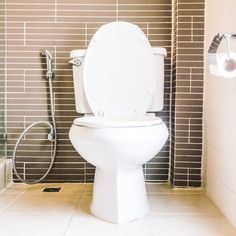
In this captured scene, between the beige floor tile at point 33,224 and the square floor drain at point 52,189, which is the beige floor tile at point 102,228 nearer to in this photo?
the beige floor tile at point 33,224

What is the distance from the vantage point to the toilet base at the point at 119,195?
48.6 inches

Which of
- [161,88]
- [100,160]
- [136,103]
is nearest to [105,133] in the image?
[100,160]

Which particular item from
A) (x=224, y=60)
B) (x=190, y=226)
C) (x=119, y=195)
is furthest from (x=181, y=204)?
(x=224, y=60)

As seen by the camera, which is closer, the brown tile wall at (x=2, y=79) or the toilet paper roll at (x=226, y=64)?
the toilet paper roll at (x=226, y=64)

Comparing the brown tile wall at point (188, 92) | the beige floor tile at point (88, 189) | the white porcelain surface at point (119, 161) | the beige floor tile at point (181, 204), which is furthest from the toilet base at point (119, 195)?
the brown tile wall at point (188, 92)

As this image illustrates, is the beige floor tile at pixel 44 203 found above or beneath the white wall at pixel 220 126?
beneath

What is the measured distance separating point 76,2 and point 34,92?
551 millimetres

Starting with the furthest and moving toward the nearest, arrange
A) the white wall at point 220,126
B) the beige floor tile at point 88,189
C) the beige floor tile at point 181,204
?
1. the beige floor tile at point 88,189
2. the beige floor tile at point 181,204
3. the white wall at point 220,126

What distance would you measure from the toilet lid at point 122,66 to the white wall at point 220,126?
0.30m

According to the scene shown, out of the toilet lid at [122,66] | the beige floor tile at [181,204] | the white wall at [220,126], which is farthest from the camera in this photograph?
the toilet lid at [122,66]

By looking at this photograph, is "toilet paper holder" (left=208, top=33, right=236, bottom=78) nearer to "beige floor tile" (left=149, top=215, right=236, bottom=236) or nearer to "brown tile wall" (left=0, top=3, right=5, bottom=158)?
"beige floor tile" (left=149, top=215, right=236, bottom=236)

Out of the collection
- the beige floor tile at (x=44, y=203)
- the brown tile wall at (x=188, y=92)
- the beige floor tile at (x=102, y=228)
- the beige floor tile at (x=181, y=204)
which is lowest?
the beige floor tile at (x=44, y=203)

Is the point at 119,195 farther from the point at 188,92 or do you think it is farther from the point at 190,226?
the point at 188,92

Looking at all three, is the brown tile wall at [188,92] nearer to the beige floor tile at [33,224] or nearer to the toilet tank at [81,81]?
the toilet tank at [81,81]
